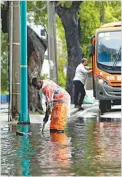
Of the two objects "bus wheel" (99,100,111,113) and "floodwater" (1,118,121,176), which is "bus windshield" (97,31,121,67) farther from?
"floodwater" (1,118,121,176)

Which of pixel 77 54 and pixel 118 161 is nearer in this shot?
pixel 118 161

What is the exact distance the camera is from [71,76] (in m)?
31.1

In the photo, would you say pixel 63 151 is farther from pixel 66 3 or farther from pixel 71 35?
pixel 71 35

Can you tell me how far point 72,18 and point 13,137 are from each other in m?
16.8

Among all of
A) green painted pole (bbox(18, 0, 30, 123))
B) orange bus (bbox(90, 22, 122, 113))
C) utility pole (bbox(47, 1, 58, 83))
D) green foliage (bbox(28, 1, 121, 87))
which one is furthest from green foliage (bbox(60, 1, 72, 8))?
green painted pole (bbox(18, 0, 30, 123))

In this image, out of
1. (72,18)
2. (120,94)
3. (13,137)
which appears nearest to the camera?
(13,137)

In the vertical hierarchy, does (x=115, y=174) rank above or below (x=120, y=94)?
above

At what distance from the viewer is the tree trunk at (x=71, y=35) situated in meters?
29.7

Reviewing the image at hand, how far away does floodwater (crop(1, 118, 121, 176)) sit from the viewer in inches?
348

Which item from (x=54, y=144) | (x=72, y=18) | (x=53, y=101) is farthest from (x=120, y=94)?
(x=54, y=144)

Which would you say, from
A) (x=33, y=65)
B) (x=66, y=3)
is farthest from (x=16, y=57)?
(x=66, y=3)

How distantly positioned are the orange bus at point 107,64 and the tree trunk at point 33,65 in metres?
3.17

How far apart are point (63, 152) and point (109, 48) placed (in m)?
13.9

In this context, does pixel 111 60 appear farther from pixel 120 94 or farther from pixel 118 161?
pixel 118 161
